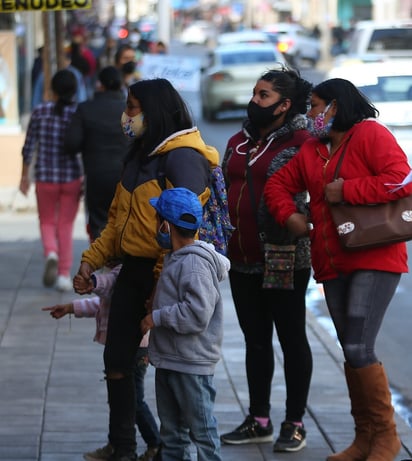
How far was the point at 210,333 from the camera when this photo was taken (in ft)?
15.7

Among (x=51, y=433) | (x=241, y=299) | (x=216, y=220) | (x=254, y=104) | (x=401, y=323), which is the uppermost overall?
(x=254, y=104)

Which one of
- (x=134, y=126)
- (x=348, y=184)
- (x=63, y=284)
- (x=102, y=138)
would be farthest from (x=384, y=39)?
(x=134, y=126)

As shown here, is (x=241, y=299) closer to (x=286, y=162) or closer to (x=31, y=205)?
(x=286, y=162)

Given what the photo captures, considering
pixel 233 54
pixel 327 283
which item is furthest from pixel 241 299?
pixel 233 54

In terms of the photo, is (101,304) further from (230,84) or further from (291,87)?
(230,84)

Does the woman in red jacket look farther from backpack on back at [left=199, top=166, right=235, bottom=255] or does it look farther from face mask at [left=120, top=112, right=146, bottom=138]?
face mask at [left=120, top=112, right=146, bottom=138]

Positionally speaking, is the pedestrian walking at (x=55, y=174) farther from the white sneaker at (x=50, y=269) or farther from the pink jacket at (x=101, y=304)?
the pink jacket at (x=101, y=304)

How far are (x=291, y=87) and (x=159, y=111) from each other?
2.88 ft

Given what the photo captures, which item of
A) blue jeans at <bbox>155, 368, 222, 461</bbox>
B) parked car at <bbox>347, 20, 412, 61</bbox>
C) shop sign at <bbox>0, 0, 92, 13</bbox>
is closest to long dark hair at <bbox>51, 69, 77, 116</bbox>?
shop sign at <bbox>0, 0, 92, 13</bbox>

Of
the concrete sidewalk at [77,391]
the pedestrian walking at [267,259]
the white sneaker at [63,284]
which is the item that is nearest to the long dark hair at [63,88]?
the white sneaker at [63,284]

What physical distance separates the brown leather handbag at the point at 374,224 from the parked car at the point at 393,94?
5.76 m

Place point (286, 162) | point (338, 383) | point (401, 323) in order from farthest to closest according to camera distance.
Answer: point (401, 323)
point (338, 383)
point (286, 162)

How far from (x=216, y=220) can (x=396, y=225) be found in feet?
2.54

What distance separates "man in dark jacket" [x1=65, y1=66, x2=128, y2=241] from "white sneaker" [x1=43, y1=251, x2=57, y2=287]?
135cm
